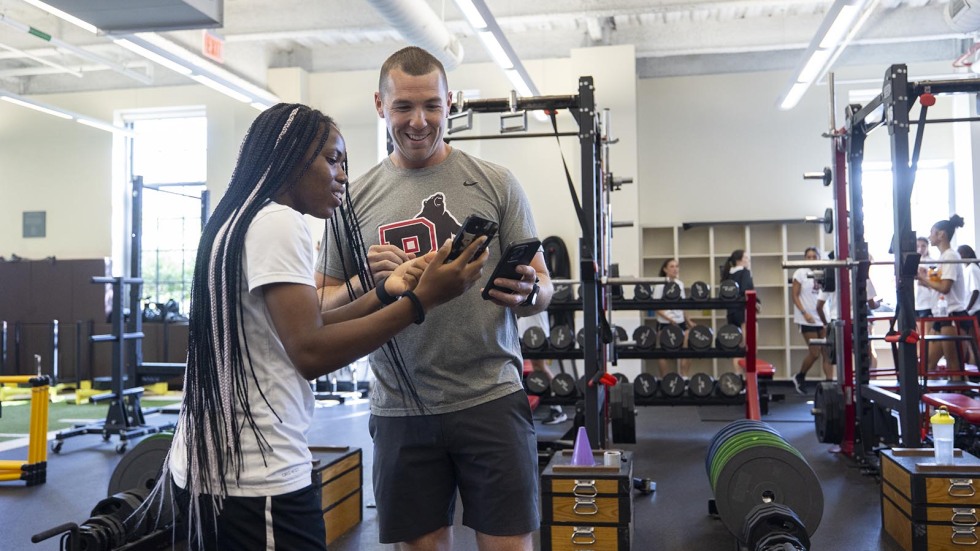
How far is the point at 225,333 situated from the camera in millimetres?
1174

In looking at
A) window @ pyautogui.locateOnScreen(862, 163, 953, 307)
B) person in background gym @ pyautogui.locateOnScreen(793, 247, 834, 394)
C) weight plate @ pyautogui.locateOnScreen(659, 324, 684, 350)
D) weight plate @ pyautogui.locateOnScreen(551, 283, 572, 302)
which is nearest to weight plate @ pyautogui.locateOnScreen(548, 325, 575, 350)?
weight plate @ pyautogui.locateOnScreen(551, 283, 572, 302)

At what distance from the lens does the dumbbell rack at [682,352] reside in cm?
538

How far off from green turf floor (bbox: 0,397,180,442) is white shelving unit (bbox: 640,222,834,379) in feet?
18.7

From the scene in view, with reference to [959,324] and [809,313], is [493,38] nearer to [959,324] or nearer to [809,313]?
[809,313]

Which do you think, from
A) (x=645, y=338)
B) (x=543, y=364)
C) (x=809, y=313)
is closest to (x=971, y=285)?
(x=809, y=313)

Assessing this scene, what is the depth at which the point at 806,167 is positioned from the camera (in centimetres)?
967

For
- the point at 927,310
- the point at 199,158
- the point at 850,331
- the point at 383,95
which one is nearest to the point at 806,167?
the point at 927,310

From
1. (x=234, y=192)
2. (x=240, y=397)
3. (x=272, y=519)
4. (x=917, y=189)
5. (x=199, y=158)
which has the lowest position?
(x=272, y=519)

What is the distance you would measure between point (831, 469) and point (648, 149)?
18.9 feet

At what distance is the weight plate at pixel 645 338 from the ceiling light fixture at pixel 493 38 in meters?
2.30

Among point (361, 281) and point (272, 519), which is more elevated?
point (361, 281)

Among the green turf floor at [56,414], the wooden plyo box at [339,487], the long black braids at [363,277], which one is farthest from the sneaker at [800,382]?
the long black braids at [363,277]

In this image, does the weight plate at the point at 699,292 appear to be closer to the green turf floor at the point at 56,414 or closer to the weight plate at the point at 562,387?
the weight plate at the point at 562,387

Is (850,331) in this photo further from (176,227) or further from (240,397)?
(176,227)
